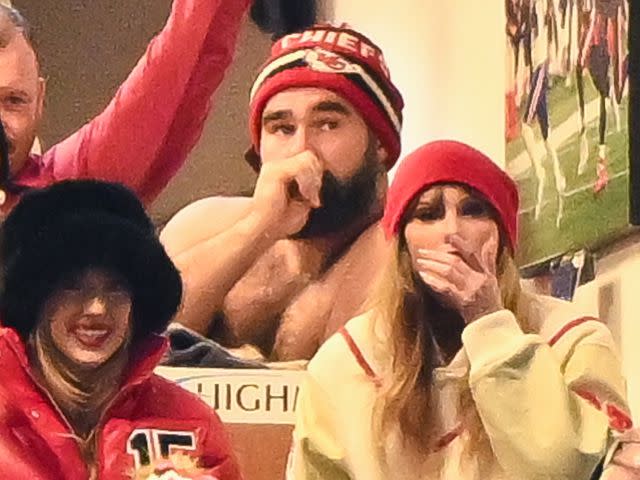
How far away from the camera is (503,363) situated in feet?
3.68

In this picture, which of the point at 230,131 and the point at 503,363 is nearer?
the point at 503,363

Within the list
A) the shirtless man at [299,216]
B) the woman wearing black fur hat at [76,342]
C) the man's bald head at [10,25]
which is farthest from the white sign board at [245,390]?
the man's bald head at [10,25]

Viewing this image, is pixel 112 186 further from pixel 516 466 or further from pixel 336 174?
pixel 516 466

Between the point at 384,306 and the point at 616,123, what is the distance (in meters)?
0.26

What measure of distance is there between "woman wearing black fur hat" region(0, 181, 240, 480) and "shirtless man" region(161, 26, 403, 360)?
167 mm

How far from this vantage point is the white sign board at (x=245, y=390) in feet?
4.40

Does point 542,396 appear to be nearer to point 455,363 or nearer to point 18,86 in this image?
point 455,363

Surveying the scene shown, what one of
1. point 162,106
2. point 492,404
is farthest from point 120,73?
point 492,404

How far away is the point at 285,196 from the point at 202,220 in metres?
0.09

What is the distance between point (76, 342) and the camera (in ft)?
3.89

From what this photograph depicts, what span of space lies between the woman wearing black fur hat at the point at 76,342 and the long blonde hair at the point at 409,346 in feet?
0.59

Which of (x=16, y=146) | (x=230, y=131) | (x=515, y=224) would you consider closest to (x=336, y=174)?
(x=230, y=131)

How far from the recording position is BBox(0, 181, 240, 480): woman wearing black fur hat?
1.17 meters

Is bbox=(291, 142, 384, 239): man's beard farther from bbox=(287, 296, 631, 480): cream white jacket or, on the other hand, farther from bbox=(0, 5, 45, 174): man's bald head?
bbox=(0, 5, 45, 174): man's bald head
